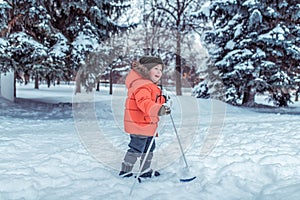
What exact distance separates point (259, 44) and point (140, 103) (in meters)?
10.6

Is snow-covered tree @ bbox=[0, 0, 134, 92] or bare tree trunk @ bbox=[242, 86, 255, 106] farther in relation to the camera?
bare tree trunk @ bbox=[242, 86, 255, 106]

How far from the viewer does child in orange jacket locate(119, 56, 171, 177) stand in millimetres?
3336

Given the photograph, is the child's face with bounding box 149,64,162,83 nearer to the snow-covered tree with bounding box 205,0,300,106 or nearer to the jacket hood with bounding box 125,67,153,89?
the jacket hood with bounding box 125,67,153,89

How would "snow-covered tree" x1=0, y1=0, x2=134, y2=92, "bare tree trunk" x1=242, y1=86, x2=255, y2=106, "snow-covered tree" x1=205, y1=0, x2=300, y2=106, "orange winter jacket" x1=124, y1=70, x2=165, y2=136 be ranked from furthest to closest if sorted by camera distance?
"bare tree trunk" x1=242, y1=86, x2=255, y2=106, "snow-covered tree" x1=205, y1=0, x2=300, y2=106, "snow-covered tree" x1=0, y1=0, x2=134, y2=92, "orange winter jacket" x1=124, y1=70, x2=165, y2=136

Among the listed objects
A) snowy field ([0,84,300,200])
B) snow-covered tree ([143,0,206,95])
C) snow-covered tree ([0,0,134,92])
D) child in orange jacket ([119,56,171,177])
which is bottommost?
snowy field ([0,84,300,200])

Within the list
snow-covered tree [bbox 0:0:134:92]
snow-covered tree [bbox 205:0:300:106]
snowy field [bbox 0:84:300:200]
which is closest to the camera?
snowy field [bbox 0:84:300:200]

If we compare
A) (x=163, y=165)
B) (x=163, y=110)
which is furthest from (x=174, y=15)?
(x=163, y=110)

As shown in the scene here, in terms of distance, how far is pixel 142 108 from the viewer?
3.24 meters

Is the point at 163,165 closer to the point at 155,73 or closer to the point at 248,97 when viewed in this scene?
the point at 155,73

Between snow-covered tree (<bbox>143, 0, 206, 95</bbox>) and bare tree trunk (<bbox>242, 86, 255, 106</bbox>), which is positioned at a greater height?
snow-covered tree (<bbox>143, 0, 206, 95</bbox>)

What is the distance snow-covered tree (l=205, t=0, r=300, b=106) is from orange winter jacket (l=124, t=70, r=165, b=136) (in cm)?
922

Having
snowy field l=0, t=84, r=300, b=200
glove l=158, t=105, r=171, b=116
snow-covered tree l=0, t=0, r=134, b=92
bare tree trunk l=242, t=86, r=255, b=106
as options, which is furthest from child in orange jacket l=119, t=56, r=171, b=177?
bare tree trunk l=242, t=86, r=255, b=106

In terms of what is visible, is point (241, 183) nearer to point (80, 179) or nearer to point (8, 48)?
point (80, 179)

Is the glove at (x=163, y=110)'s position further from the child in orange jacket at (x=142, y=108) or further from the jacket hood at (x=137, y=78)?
the jacket hood at (x=137, y=78)
